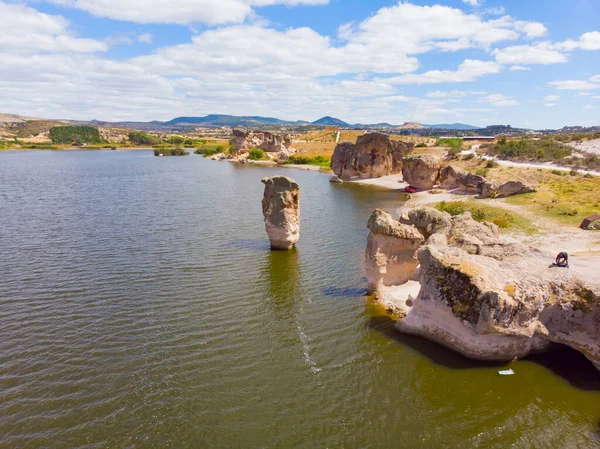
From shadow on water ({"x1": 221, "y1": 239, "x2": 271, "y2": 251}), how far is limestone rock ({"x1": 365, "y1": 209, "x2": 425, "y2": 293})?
1220 centimetres

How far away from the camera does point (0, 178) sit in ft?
259

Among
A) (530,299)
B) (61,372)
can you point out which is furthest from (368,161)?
(61,372)

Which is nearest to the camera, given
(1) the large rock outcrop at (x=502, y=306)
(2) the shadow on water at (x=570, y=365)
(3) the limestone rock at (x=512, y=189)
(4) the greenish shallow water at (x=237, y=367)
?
(4) the greenish shallow water at (x=237, y=367)

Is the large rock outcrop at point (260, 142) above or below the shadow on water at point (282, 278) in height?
above

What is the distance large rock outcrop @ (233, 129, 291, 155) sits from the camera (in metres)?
141

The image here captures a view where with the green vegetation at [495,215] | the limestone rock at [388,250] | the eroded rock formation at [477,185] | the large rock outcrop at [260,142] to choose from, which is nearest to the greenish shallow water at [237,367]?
the limestone rock at [388,250]

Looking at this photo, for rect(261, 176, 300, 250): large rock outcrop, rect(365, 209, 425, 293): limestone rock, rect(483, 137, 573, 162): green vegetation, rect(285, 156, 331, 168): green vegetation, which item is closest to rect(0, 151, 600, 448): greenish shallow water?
rect(261, 176, 300, 250): large rock outcrop

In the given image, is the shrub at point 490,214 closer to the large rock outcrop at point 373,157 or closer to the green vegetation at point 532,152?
the large rock outcrop at point 373,157

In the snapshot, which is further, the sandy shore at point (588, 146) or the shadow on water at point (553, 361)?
the sandy shore at point (588, 146)

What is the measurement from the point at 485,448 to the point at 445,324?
5.95 metres

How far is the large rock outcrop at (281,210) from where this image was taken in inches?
1272

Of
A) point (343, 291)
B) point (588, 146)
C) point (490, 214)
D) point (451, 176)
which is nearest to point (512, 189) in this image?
point (490, 214)

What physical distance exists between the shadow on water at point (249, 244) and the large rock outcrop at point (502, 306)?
17.0m

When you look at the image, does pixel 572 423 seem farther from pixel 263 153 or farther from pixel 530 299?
pixel 263 153
